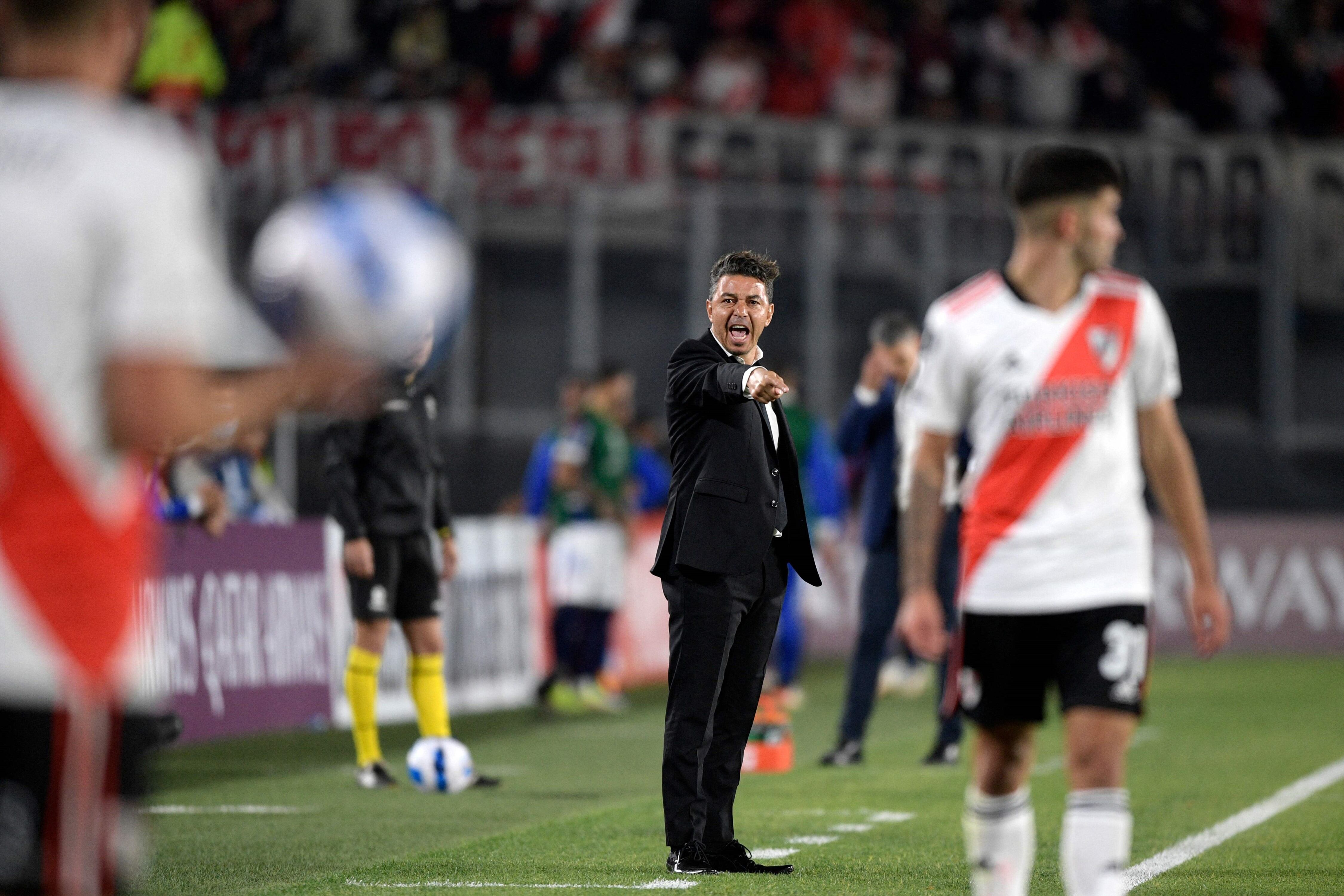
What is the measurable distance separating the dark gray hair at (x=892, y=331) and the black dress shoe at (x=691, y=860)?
4.51m

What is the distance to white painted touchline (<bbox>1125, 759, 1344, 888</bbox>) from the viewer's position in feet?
24.7

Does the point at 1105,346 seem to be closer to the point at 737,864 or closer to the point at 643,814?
the point at 737,864

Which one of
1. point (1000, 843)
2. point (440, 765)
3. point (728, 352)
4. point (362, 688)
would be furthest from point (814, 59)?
point (1000, 843)

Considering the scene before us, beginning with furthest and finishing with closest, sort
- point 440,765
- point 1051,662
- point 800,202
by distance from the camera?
point 800,202
point 440,765
point 1051,662

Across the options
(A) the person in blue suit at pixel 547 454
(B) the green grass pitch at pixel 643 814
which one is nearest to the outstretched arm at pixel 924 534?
(B) the green grass pitch at pixel 643 814

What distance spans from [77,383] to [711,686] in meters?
4.36

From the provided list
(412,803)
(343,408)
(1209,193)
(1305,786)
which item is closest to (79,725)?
(343,408)

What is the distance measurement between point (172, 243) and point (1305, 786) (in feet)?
27.6

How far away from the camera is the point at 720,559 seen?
7.39 metres

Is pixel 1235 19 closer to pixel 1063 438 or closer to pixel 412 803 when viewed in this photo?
pixel 412 803

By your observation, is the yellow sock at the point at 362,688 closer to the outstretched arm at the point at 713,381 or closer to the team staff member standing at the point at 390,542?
the team staff member standing at the point at 390,542

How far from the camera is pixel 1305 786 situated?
10.5 m

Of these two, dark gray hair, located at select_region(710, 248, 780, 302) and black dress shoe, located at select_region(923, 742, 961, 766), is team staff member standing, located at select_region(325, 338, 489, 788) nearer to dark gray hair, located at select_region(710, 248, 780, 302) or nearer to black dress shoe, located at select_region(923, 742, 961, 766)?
black dress shoe, located at select_region(923, 742, 961, 766)

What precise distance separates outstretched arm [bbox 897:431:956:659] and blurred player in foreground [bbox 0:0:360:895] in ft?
7.40
